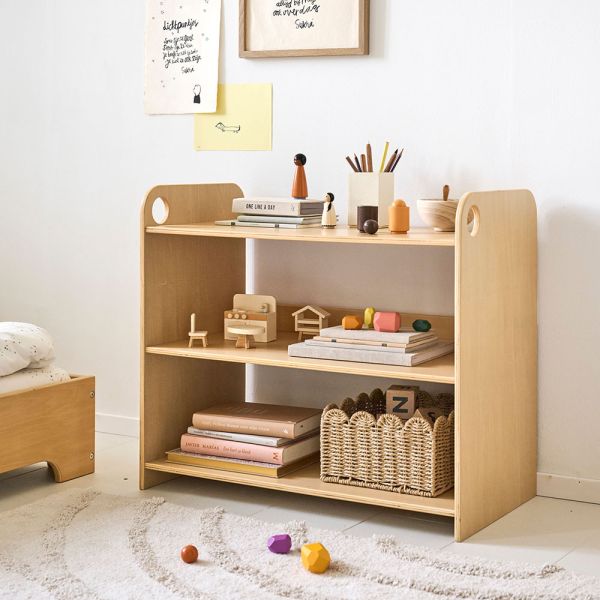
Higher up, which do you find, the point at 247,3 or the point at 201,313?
the point at 247,3

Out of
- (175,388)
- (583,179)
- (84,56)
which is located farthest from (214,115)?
(583,179)

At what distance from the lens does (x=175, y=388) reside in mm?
2797

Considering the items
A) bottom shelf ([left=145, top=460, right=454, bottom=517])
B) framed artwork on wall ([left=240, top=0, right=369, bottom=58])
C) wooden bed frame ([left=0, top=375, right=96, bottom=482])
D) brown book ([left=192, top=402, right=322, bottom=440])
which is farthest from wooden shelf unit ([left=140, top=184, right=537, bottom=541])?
framed artwork on wall ([left=240, top=0, right=369, bottom=58])

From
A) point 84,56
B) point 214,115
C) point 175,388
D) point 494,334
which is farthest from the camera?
point 84,56

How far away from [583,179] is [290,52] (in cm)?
88

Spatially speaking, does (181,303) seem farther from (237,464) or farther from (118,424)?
(118,424)

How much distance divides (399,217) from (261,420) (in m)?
0.63

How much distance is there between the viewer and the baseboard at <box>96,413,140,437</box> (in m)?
3.27

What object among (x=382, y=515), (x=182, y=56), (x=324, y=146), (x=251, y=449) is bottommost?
(x=382, y=515)

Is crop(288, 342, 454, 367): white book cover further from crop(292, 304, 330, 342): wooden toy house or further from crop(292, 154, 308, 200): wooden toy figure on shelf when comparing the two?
crop(292, 154, 308, 200): wooden toy figure on shelf

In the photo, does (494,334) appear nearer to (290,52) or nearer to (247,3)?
(290,52)

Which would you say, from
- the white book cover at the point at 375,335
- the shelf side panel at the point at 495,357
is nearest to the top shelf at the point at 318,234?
the shelf side panel at the point at 495,357

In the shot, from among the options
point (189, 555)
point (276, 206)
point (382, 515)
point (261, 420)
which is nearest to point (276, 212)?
point (276, 206)

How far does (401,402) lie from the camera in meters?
2.56
